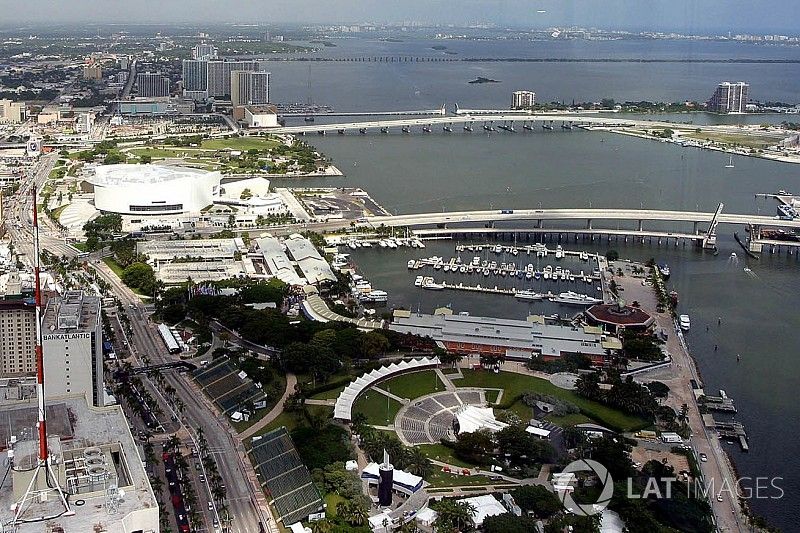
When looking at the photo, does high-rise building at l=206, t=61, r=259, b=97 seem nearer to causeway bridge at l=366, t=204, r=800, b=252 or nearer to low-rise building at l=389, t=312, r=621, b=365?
causeway bridge at l=366, t=204, r=800, b=252

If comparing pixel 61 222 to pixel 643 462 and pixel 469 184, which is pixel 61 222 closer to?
pixel 469 184

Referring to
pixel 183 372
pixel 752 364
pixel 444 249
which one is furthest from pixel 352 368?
pixel 444 249

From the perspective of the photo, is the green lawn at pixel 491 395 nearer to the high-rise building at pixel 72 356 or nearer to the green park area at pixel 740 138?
the high-rise building at pixel 72 356

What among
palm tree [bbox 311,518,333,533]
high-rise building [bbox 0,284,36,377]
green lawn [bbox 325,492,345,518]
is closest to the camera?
palm tree [bbox 311,518,333,533]

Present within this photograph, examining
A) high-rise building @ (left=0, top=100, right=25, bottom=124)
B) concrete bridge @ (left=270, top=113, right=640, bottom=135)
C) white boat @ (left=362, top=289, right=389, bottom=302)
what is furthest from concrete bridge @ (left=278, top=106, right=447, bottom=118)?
white boat @ (left=362, top=289, right=389, bottom=302)

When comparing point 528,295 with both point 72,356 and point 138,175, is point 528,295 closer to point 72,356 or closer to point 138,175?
point 72,356
